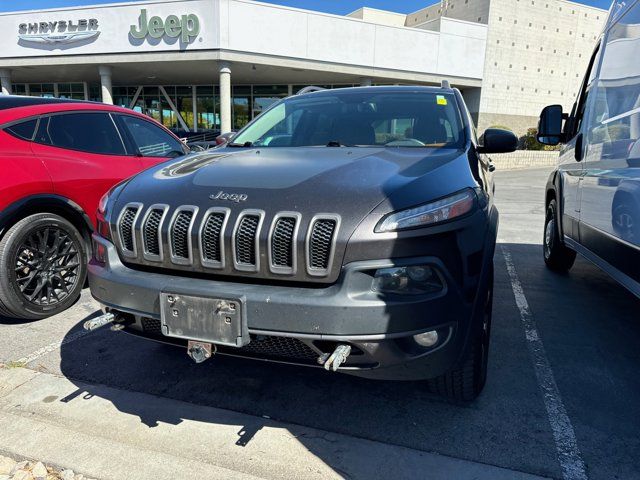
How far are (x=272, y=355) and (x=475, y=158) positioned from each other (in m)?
1.71

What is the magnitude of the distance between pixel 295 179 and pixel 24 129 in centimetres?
277

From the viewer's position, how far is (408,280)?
1.97 m

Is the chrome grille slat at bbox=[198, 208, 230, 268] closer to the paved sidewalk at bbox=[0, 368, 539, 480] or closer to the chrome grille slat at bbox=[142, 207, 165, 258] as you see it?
the chrome grille slat at bbox=[142, 207, 165, 258]

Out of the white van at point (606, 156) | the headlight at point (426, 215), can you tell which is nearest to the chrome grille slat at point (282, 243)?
the headlight at point (426, 215)

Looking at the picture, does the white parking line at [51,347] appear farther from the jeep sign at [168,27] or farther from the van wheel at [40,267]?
the jeep sign at [168,27]

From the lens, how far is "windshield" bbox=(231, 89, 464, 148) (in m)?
3.19

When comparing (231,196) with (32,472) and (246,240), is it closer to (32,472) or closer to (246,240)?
(246,240)

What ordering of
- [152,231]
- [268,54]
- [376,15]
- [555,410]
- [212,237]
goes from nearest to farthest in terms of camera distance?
[212,237] → [152,231] → [555,410] → [268,54] → [376,15]

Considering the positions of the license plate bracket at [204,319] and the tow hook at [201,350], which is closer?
the license plate bracket at [204,319]

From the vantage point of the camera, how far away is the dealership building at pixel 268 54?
19250 mm

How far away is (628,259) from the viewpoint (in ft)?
9.21

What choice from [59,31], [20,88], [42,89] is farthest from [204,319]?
[20,88]

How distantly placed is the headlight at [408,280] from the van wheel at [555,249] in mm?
3614

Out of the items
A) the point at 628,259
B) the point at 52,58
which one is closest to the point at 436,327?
the point at 628,259
